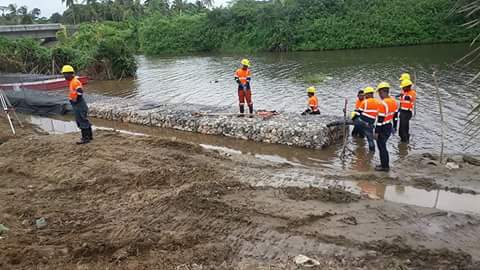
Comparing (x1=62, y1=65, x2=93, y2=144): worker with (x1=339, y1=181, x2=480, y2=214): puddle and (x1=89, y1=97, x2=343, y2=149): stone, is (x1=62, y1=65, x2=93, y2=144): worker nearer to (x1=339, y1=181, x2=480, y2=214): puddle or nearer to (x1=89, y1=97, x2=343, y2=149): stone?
(x1=89, y1=97, x2=343, y2=149): stone

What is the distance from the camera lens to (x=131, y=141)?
38.1 feet

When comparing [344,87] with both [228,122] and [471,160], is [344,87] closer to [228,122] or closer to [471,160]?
[228,122]

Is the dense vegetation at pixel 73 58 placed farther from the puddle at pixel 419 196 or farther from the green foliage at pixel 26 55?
the puddle at pixel 419 196

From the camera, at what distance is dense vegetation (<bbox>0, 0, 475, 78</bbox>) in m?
32.4

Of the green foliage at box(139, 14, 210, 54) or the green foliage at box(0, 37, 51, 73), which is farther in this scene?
the green foliage at box(139, 14, 210, 54)

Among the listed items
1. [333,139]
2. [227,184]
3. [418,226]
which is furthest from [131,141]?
[418,226]

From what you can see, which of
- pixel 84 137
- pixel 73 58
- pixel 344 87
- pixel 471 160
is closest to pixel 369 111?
pixel 471 160

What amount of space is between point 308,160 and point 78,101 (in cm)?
633

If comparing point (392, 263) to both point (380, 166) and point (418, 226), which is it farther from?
point (380, 166)

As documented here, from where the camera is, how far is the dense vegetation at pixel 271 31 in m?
32.4

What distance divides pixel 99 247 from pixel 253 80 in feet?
67.5

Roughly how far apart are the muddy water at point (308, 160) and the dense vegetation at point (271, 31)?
15.0 meters

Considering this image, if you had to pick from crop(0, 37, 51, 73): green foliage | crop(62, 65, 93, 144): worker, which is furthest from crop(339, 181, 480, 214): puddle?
crop(0, 37, 51, 73): green foliage

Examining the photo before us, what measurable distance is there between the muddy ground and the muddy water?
1.92ft
